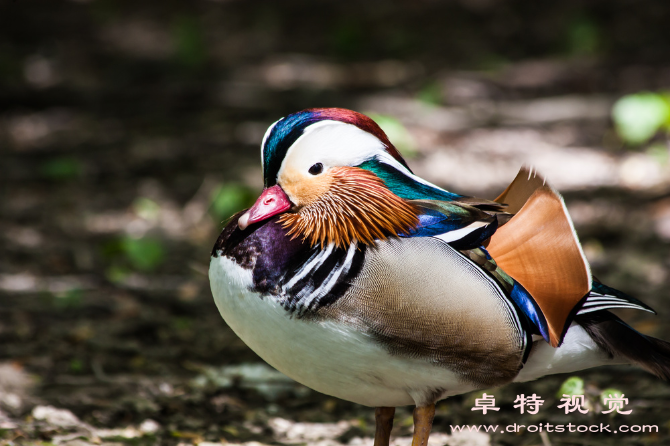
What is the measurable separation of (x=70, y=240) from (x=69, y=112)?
7.86ft

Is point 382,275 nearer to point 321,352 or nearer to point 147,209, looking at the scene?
point 321,352

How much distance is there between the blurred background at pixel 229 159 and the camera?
2.92 meters

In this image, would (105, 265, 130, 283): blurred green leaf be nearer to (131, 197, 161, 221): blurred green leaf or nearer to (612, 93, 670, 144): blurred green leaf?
(131, 197, 161, 221): blurred green leaf

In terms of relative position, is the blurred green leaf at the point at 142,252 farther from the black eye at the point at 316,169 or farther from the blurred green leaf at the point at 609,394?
the blurred green leaf at the point at 609,394

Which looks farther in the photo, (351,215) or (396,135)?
(396,135)

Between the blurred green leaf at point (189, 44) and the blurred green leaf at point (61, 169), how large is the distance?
2389mm

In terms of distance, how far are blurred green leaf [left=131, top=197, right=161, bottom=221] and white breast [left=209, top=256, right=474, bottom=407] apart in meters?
2.90

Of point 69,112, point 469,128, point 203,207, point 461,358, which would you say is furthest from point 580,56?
point 461,358

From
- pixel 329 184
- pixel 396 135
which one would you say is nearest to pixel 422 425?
pixel 329 184

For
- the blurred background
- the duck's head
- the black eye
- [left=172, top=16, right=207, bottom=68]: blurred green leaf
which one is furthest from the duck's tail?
[left=172, top=16, right=207, bottom=68]: blurred green leaf

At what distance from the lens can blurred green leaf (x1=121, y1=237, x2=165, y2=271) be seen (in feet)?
13.5

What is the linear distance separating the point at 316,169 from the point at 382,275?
335mm

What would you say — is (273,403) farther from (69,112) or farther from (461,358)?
(69,112)

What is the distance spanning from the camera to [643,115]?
16.1 ft
